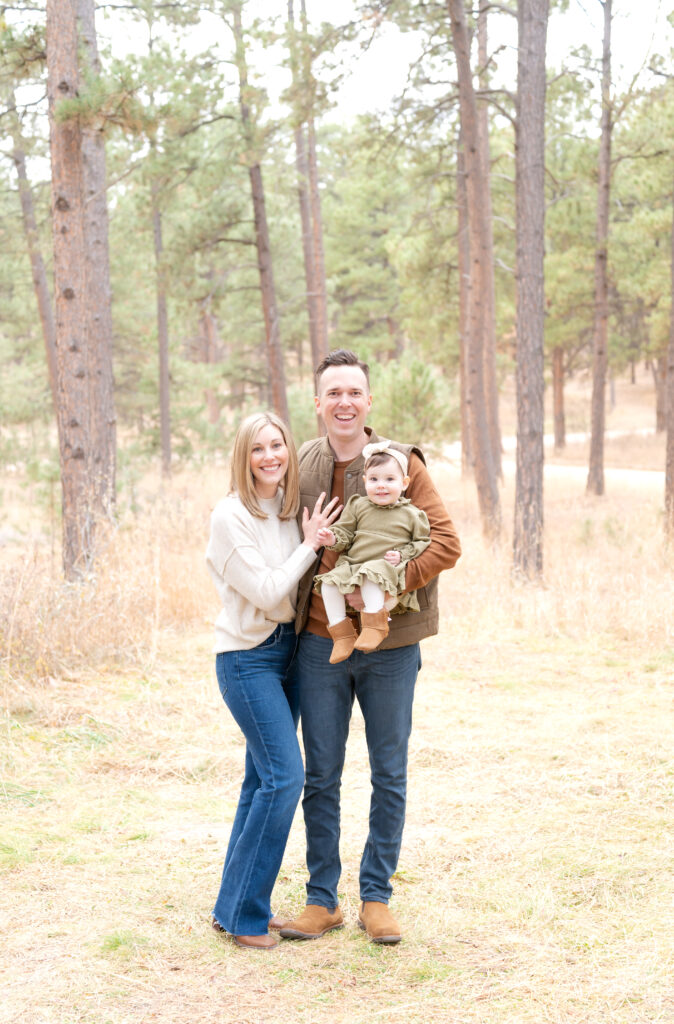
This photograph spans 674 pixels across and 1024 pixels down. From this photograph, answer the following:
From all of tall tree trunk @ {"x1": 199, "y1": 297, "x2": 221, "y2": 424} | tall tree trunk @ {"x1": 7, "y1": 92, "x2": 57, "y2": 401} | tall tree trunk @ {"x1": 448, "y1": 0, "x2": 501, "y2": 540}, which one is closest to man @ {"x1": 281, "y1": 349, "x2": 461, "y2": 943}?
tall tree trunk @ {"x1": 448, "y1": 0, "x2": 501, "y2": 540}

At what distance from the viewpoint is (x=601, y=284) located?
17.8 metres

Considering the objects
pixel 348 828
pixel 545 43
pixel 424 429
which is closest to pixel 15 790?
pixel 348 828

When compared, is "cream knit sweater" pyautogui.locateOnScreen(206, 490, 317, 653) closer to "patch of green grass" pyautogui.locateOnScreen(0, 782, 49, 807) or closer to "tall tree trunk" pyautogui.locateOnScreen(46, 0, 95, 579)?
"patch of green grass" pyautogui.locateOnScreen(0, 782, 49, 807)

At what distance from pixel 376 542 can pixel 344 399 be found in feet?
1.74

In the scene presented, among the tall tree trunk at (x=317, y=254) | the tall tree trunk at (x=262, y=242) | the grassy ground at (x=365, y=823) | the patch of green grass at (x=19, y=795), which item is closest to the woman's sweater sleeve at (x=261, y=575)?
the grassy ground at (x=365, y=823)

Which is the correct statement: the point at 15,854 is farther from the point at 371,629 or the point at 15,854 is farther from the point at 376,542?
the point at 376,542

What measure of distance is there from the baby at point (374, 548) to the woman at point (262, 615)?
0.10 m

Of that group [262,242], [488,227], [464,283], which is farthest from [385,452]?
[464,283]

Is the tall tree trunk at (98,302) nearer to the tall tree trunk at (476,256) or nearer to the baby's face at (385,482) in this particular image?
the tall tree trunk at (476,256)

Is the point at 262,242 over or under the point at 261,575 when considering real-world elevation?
over

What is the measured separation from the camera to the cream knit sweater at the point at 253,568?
3416 mm

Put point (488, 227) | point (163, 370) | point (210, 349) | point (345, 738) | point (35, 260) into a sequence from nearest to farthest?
point (345, 738) → point (488, 227) → point (35, 260) → point (163, 370) → point (210, 349)

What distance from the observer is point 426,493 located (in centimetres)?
358

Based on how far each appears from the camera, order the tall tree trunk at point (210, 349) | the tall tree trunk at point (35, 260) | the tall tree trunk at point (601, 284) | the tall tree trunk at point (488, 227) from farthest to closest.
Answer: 1. the tall tree trunk at point (210, 349)
2. the tall tree trunk at point (35, 260)
3. the tall tree trunk at point (601, 284)
4. the tall tree trunk at point (488, 227)
